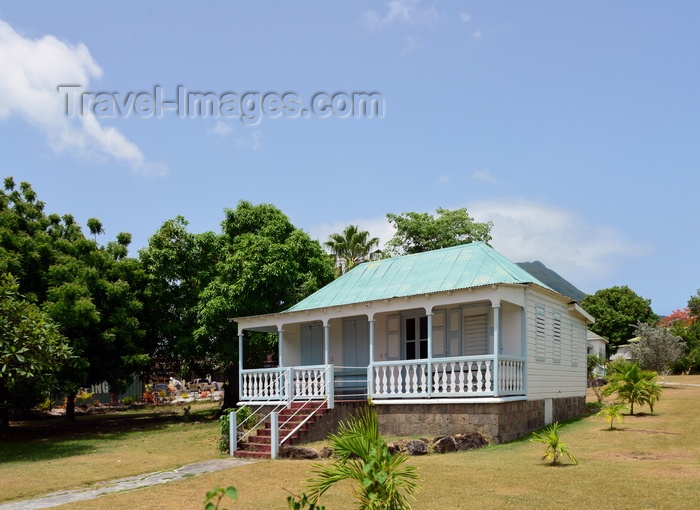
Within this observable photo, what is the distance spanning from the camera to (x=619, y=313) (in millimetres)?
62938

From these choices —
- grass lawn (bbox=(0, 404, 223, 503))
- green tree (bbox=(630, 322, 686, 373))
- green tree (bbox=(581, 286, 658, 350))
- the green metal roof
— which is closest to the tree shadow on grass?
grass lawn (bbox=(0, 404, 223, 503))

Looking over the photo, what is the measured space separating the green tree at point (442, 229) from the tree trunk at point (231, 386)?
16744 mm

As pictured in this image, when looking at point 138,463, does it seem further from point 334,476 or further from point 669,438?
point 669,438

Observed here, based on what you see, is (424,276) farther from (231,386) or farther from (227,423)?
(231,386)

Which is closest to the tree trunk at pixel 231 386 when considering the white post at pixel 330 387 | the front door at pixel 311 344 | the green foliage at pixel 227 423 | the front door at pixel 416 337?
the front door at pixel 311 344

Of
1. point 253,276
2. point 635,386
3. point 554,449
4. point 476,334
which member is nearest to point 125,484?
point 554,449

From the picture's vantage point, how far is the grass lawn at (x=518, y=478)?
32.6 feet

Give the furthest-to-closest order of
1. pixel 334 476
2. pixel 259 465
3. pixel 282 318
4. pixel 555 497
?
pixel 282 318
pixel 259 465
pixel 555 497
pixel 334 476

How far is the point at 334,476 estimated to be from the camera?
6930mm

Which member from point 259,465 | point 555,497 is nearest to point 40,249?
point 259,465

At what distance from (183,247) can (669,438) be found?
20.0 metres

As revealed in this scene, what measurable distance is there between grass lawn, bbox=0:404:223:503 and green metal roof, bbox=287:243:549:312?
5.78 meters

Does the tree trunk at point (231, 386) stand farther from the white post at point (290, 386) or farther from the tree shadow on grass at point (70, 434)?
the white post at point (290, 386)

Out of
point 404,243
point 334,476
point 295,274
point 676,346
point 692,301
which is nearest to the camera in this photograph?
point 334,476
